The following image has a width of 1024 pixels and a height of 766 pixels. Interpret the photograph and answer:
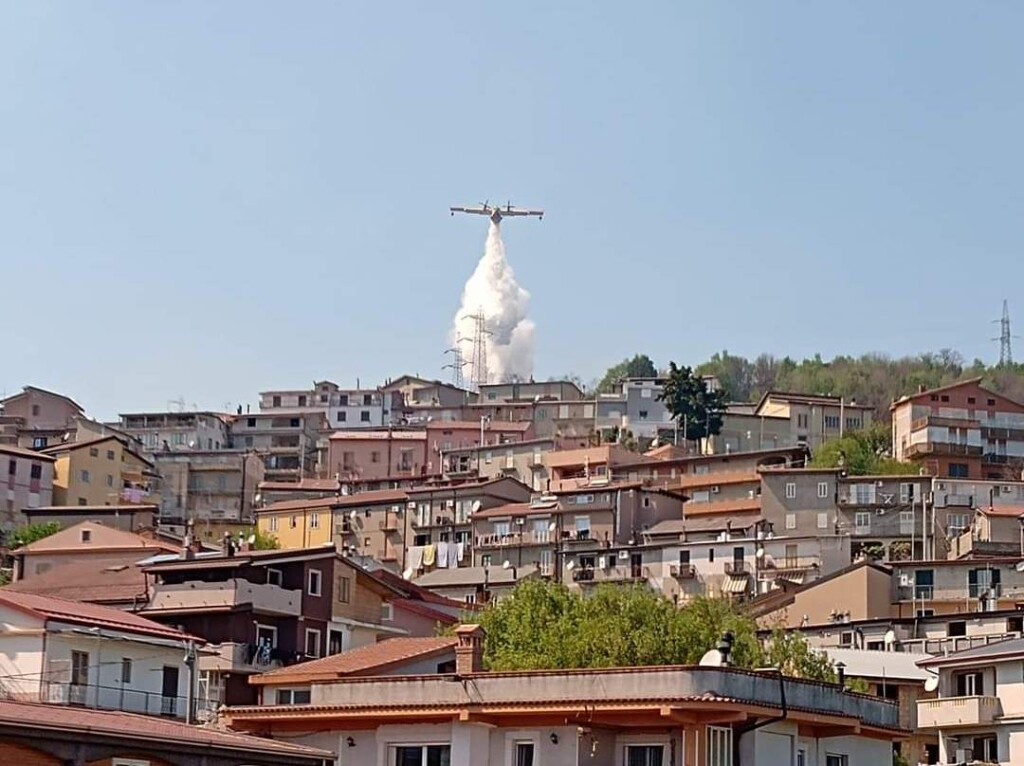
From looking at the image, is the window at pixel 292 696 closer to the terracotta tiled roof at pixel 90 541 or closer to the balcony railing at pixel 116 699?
the balcony railing at pixel 116 699

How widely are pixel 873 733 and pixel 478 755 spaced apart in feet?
26.0

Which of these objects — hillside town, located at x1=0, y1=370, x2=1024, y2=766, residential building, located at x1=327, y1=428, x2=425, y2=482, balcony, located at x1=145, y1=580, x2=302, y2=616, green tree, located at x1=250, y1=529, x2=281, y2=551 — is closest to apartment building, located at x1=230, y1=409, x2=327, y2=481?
hillside town, located at x1=0, y1=370, x2=1024, y2=766

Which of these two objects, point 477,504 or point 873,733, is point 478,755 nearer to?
point 873,733

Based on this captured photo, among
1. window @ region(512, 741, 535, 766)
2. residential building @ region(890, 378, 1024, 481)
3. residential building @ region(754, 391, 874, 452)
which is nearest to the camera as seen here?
window @ region(512, 741, 535, 766)

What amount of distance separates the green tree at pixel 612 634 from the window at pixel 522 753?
2001cm

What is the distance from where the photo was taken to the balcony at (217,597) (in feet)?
208

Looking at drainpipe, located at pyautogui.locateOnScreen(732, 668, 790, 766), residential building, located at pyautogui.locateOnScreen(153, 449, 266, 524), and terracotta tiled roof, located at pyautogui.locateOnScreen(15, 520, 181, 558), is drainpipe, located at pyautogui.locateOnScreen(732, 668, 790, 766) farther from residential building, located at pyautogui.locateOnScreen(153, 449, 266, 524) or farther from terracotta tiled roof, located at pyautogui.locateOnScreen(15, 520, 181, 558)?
residential building, located at pyautogui.locateOnScreen(153, 449, 266, 524)

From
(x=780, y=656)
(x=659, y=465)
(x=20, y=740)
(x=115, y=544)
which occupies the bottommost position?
(x=20, y=740)

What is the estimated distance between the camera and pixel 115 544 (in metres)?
87.5

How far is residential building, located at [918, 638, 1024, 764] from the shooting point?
206 feet

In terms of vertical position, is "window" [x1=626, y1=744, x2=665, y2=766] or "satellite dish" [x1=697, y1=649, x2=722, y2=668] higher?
"satellite dish" [x1=697, y1=649, x2=722, y2=668]

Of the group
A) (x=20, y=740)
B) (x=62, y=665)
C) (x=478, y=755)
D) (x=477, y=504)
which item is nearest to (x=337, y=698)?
(x=478, y=755)

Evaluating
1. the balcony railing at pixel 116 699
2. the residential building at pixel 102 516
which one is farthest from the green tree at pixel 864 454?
the balcony railing at pixel 116 699

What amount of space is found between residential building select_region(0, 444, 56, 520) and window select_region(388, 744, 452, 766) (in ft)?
260
